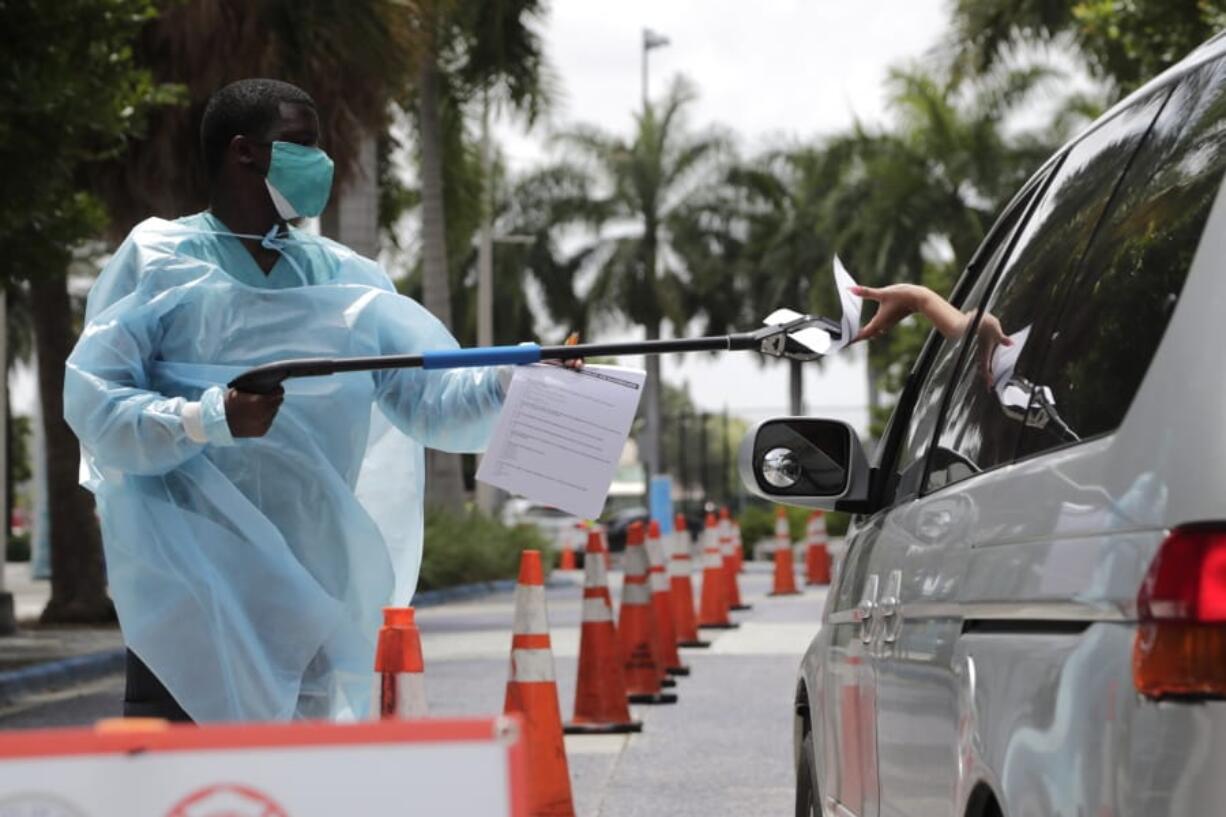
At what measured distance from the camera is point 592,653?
1080 cm

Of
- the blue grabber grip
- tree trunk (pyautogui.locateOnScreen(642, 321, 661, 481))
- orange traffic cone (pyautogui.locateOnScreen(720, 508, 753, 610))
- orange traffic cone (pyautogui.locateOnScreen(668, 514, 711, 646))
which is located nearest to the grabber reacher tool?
the blue grabber grip

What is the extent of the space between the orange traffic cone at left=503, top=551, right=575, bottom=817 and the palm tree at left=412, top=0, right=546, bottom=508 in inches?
784

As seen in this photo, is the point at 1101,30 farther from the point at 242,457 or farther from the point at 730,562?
the point at 242,457

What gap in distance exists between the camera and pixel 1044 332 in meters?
3.57

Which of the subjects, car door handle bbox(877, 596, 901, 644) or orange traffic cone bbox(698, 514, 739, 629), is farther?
orange traffic cone bbox(698, 514, 739, 629)

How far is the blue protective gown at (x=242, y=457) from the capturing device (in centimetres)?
452

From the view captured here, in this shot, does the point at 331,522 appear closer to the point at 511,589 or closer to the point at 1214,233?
the point at 1214,233

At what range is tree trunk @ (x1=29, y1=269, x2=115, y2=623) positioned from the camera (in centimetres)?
2009

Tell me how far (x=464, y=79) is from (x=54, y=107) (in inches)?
617

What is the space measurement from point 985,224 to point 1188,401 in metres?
47.5

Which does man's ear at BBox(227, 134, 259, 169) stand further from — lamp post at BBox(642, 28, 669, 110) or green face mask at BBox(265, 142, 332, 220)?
lamp post at BBox(642, 28, 669, 110)

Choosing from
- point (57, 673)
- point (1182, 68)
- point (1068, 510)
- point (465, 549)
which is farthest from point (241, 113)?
point (465, 549)

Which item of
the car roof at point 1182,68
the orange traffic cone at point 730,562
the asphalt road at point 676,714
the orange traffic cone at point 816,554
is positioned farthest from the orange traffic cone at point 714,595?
the car roof at point 1182,68

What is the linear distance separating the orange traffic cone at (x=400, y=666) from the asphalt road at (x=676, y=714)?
4.22 metres
